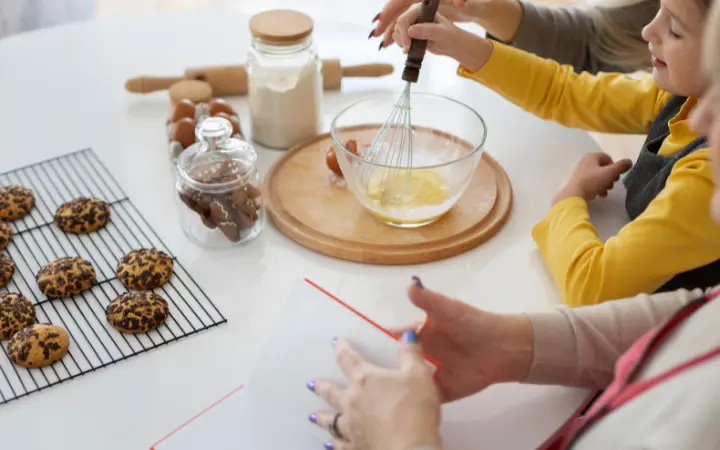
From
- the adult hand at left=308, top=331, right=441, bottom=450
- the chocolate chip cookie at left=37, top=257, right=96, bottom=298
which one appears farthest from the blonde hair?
the chocolate chip cookie at left=37, top=257, right=96, bottom=298

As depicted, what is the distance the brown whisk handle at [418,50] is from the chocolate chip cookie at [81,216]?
473 mm

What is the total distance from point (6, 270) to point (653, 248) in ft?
2.67

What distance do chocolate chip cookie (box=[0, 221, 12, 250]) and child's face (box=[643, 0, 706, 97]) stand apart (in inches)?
35.5

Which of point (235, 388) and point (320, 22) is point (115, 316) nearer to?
point (235, 388)

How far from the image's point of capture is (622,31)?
60.1 inches

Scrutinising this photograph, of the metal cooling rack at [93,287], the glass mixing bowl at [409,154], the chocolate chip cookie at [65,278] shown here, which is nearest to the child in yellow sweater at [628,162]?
the glass mixing bowl at [409,154]

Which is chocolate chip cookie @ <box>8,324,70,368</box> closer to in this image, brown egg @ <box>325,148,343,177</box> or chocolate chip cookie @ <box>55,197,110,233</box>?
chocolate chip cookie @ <box>55,197,110,233</box>

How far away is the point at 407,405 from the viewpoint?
0.78 m

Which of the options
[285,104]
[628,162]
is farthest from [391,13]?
[628,162]

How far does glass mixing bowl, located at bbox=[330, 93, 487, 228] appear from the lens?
3.77 feet

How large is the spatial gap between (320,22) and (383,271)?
0.82 metres

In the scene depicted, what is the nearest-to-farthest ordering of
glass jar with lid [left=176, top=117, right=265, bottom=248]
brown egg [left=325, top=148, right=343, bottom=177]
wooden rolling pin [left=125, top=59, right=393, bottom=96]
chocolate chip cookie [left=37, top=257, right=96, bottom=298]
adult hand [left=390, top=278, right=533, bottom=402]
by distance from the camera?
1. adult hand [left=390, top=278, right=533, bottom=402]
2. chocolate chip cookie [left=37, top=257, right=96, bottom=298]
3. glass jar with lid [left=176, top=117, right=265, bottom=248]
4. brown egg [left=325, top=148, right=343, bottom=177]
5. wooden rolling pin [left=125, top=59, right=393, bottom=96]

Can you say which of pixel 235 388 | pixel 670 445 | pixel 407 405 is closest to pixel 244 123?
pixel 235 388

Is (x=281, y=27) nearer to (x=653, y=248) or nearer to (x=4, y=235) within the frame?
(x=4, y=235)
